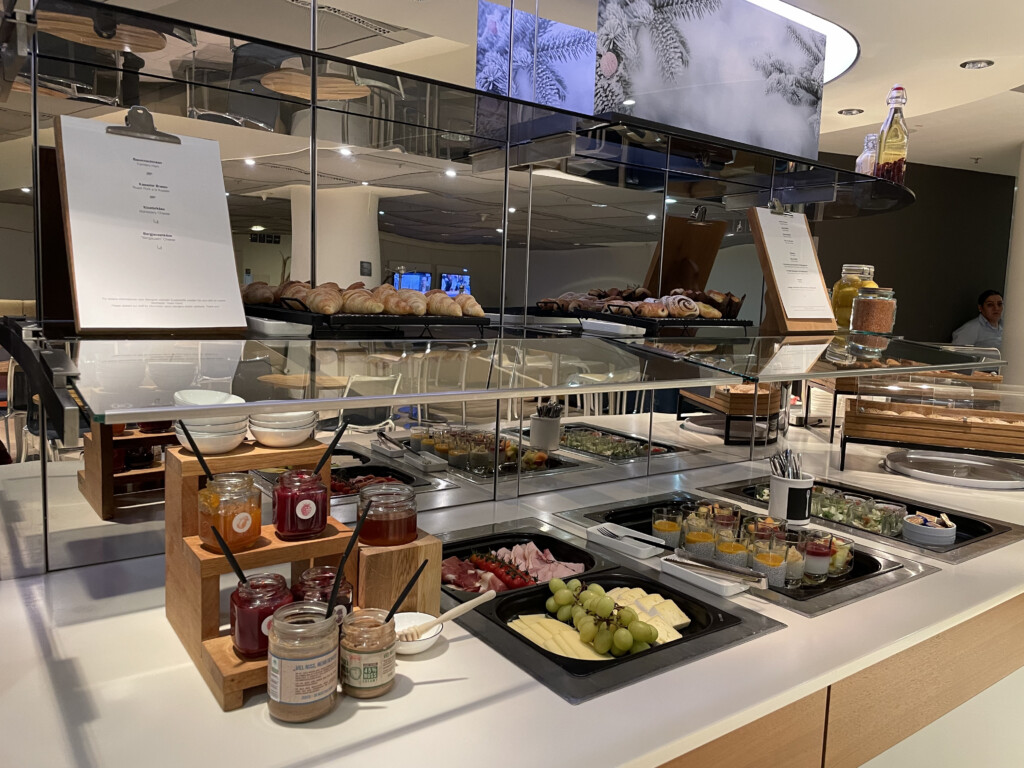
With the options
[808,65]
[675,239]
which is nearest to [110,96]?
[675,239]

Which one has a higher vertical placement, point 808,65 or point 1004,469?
point 808,65

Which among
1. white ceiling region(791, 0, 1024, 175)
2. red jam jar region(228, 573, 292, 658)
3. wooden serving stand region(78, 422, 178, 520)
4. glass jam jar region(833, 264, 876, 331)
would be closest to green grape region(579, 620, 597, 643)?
red jam jar region(228, 573, 292, 658)

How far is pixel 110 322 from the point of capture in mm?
1218

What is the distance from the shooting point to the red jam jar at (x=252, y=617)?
3.60 ft

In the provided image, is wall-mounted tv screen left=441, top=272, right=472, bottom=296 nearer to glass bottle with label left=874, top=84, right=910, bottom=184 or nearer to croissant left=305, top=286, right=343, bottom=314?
croissant left=305, top=286, right=343, bottom=314

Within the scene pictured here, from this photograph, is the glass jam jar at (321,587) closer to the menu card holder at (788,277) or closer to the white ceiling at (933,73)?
the menu card holder at (788,277)

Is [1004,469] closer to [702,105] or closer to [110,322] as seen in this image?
[702,105]

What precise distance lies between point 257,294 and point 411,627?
2.38ft

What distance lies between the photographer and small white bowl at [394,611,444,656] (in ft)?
4.06

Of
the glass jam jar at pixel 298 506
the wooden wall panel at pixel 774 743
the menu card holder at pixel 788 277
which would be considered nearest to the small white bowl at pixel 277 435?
the glass jam jar at pixel 298 506

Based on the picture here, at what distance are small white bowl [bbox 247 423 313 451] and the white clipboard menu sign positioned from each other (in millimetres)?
190

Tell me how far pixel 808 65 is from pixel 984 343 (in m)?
6.27

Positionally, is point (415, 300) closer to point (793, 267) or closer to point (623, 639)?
point (623, 639)

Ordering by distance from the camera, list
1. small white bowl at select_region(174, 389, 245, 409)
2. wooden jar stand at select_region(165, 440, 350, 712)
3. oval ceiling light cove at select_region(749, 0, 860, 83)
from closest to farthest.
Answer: small white bowl at select_region(174, 389, 245, 409) → wooden jar stand at select_region(165, 440, 350, 712) → oval ceiling light cove at select_region(749, 0, 860, 83)
